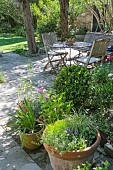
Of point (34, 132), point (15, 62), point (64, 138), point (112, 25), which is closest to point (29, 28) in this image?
point (15, 62)

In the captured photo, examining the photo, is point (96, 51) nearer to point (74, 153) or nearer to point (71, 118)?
point (71, 118)

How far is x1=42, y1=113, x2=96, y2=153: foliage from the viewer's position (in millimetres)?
1960

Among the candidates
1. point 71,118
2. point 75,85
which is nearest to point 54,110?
point 71,118

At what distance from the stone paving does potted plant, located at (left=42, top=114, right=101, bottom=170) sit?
37 cm

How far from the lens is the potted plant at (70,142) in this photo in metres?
1.93

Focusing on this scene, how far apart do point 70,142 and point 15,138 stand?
3.79 feet

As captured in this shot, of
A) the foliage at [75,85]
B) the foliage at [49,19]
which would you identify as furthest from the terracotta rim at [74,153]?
the foliage at [49,19]

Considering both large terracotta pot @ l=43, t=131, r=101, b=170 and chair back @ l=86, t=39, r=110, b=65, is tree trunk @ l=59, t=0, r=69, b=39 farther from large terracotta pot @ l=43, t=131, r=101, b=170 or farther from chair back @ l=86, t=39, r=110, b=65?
large terracotta pot @ l=43, t=131, r=101, b=170

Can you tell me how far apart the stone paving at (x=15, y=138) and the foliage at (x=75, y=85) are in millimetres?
768

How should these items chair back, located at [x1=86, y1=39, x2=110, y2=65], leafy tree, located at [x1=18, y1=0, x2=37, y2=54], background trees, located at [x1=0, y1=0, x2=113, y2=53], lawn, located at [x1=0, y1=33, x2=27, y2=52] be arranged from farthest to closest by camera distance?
lawn, located at [x1=0, y1=33, x2=27, y2=52] → background trees, located at [x1=0, y1=0, x2=113, y2=53] → leafy tree, located at [x1=18, y1=0, x2=37, y2=54] → chair back, located at [x1=86, y1=39, x2=110, y2=65]

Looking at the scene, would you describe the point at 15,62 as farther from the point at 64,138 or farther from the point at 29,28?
the point at 64,138

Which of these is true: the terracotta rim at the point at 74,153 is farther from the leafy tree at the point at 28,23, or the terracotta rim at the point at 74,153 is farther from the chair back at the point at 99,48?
the leafy tree at the point at 28,23

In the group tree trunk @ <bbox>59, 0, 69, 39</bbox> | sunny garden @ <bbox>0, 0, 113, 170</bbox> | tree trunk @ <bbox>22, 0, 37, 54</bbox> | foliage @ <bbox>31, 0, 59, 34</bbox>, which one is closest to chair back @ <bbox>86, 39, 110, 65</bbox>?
sunny garden @ <bbox>0, 0, 113, 170</bbox>

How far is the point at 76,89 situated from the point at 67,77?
0.22 metres
